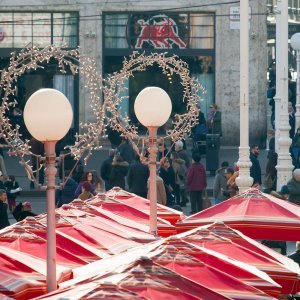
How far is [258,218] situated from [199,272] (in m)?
5.87

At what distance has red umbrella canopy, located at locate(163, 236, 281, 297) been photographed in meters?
12.5

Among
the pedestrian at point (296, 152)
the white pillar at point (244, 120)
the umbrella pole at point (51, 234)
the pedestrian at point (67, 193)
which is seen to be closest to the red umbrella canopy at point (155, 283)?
the umbrella pole at point (51, 234)

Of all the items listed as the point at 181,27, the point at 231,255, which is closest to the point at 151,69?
the point at 181,27

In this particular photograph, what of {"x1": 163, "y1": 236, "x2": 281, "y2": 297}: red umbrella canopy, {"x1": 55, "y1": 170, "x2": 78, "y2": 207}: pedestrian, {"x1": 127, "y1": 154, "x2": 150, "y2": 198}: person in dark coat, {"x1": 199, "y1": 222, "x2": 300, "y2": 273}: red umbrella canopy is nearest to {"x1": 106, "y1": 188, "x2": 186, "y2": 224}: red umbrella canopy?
{"x1": 199, "y1": 222, "x2": 300, "y2": 273}: red umbrella canopy

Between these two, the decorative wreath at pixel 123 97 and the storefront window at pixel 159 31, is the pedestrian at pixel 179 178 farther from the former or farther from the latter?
the storefront window at pixel 159 31

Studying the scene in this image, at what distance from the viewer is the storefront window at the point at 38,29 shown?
43031 millimetres

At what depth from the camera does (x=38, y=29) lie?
142 ft

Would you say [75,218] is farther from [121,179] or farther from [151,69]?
[151,69]

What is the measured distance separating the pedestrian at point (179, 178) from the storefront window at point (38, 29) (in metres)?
12.7

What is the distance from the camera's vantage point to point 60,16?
1722 inches

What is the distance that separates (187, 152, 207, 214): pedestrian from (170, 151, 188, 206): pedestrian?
145 cm

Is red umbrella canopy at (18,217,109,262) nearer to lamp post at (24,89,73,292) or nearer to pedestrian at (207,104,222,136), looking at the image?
lamp post at (24,89,73,292)

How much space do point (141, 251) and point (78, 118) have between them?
31.0 m

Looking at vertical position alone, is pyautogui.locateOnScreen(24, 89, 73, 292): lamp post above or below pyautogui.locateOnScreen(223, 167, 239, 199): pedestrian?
above
